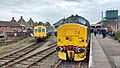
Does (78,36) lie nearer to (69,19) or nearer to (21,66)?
(69,19)

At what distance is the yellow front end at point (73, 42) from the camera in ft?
44.7

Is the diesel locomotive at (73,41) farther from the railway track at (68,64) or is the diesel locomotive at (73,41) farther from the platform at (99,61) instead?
the platform at (99,61)

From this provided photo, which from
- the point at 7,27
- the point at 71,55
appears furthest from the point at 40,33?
the point at 7,27

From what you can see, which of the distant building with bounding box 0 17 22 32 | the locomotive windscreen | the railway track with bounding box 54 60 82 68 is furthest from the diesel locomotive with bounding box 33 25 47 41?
the distant building with bounding box 0 17 22 32

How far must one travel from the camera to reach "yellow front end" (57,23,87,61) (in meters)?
13.6

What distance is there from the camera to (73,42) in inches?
546

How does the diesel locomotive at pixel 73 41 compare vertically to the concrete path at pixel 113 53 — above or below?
above

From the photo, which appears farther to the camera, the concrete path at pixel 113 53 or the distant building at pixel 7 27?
the distant building at pixel 7 27

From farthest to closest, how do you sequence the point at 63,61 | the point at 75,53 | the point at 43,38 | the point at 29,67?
the point at 43,38
the point at 63,61
the point at 75,53
the point at 29,67

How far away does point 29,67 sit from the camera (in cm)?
1261

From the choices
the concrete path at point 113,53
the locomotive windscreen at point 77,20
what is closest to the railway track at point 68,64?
the concrete path at point 113,53

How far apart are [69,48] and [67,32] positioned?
3.34ft

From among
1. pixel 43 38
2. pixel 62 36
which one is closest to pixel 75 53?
pixel 62 36

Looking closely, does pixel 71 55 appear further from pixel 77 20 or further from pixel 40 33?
pixel 40 33
